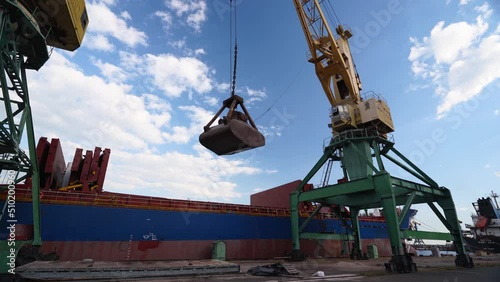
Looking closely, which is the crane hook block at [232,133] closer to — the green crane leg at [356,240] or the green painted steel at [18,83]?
the green painted steel at [18,83]

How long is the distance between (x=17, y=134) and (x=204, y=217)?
1203 centimetres

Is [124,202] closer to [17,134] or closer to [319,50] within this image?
[17,134]

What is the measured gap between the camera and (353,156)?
20547 millimetres

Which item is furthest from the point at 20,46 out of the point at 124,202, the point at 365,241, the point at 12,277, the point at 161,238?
the point at 365,241

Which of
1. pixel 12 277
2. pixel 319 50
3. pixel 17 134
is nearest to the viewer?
pixel 12 277

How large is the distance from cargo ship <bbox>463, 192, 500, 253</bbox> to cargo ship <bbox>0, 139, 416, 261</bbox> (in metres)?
35.4

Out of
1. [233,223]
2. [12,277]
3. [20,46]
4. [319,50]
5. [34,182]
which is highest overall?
[319,50]

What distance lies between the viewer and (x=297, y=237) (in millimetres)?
19297

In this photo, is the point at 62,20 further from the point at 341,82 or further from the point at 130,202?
the point at 341,82

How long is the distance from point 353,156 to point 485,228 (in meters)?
40.5

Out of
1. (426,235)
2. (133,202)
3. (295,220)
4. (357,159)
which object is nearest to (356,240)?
(426,235)

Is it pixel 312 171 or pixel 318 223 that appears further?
pixel 318 223

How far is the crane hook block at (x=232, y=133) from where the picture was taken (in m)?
9.67

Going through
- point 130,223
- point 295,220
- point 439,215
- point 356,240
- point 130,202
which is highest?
point 130,202
